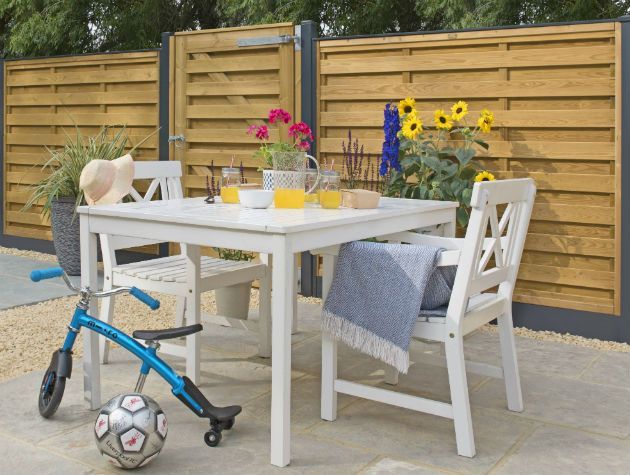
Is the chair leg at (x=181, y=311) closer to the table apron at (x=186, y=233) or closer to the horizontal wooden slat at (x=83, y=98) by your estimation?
the table apron at (x=186, y=233)

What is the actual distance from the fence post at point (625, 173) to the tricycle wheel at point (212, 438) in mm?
2225

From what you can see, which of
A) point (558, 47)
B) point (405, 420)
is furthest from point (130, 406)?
point (558, 47)

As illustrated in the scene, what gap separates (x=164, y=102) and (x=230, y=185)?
2482 mm

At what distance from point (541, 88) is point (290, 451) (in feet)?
7.68

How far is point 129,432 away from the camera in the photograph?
2.21 m

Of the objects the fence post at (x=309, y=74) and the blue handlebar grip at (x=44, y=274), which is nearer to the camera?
the blue handlebar grip at (x=44, y=274)

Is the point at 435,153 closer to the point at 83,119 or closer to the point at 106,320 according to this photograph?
the point at 106,320

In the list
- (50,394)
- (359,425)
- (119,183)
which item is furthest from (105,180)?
(359,425)

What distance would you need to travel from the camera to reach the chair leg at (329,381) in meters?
2.69

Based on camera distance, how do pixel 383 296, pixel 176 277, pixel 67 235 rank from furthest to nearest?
1. pixel 67 235
2. pixel 176 277
3. pixel 383 296

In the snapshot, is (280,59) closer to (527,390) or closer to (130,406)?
(527,390)

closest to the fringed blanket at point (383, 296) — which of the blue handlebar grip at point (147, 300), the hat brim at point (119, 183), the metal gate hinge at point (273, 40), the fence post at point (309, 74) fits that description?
the blue handlebar grip at point (147, 300)

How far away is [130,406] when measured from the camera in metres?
2.24

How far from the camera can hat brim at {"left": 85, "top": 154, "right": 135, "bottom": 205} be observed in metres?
2.97
